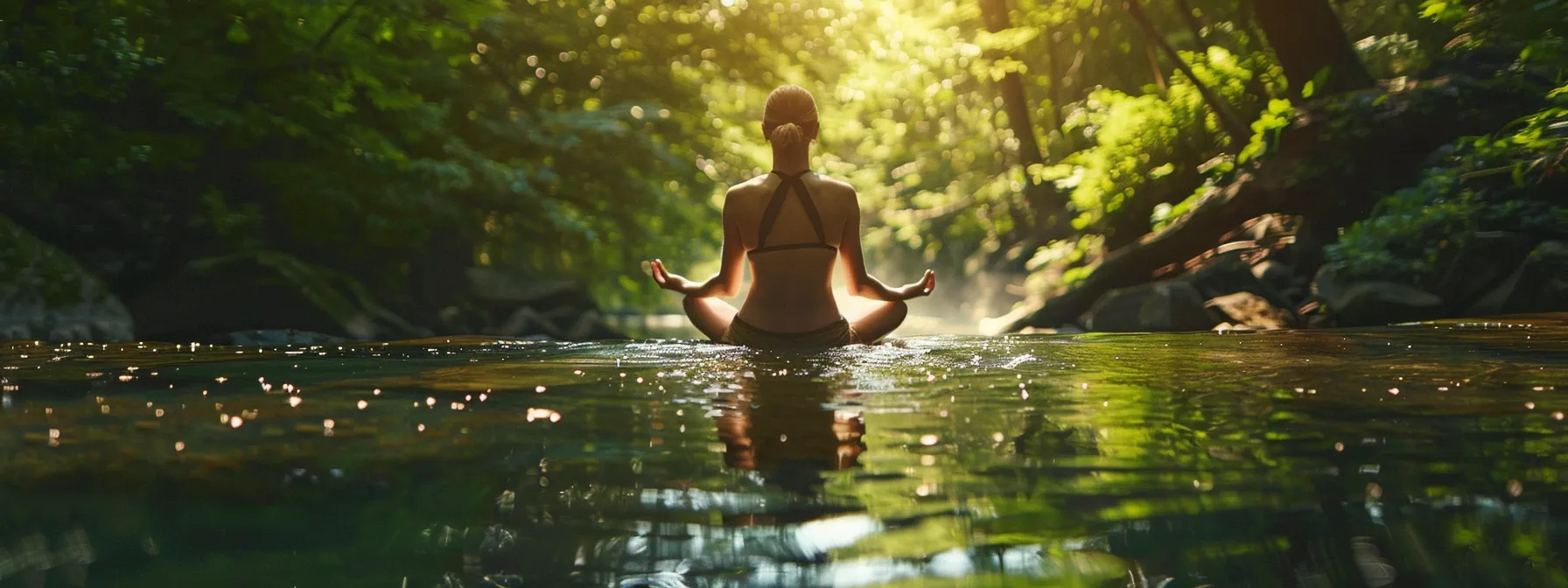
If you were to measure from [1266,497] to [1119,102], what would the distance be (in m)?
14.1

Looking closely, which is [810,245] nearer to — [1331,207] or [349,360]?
[349,360]

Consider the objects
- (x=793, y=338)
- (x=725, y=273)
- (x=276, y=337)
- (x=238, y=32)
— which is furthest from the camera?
(x=276, y=337)

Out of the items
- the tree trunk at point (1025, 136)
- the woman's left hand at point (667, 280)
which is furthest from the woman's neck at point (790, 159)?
the tree trunk at point (1025, 136)

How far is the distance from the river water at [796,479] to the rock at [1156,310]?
7.35 meters

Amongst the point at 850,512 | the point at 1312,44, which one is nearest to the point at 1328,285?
the point at 1312,44

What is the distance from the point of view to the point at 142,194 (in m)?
14.4

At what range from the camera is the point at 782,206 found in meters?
6.91

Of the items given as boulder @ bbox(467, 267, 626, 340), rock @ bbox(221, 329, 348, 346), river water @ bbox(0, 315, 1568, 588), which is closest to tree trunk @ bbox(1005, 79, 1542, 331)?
boulder @ bbox(467, 267, 626, 340)

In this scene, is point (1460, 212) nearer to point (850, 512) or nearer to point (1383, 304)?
point (1383, 304)

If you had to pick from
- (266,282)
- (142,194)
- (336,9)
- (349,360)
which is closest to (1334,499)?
(349,360)

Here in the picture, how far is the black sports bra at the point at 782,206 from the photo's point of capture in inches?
271

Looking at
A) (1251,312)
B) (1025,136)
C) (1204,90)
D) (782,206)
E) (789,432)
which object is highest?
(1204,90)

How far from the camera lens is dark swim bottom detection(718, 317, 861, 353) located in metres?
7.04

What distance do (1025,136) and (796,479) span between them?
19444 millimetres
